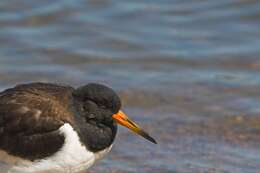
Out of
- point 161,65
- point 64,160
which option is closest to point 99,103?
point 64,160

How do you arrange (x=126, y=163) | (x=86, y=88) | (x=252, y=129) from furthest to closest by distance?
(x=252, y=129), (x=126, y=163), (x=86, y=88)

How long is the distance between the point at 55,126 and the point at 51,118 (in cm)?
11

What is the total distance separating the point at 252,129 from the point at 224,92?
1.17m

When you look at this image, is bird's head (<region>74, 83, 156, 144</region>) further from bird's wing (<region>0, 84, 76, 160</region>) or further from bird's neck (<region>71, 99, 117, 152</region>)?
bird's wing (<region>0, 84, 76, 160</region>)

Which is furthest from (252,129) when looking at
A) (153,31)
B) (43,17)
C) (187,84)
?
(43,17)

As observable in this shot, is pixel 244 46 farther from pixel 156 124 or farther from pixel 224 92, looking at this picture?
pixel 156 124

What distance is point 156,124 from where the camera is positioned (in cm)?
1105

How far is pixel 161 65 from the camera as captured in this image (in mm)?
12844

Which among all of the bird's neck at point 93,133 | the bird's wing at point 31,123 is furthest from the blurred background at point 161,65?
the bird's wing at point 31,123

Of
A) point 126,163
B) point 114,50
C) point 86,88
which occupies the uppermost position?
point 114,50

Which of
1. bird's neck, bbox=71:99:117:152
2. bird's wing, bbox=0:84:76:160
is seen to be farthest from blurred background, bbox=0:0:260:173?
bird's wing, bbox=0:84:76:160

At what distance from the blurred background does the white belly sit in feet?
5.14

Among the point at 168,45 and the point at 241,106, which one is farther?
the point at 168,45

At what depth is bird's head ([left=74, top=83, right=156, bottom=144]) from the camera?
8297 millimetres
